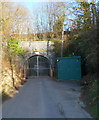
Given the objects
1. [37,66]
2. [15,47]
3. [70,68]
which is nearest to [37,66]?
[37,66]

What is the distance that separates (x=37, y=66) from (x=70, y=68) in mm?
8210

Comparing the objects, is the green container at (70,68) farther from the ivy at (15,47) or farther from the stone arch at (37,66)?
the stone arch at (37,66)

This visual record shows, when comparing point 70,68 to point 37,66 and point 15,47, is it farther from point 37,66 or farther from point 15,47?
point 37,66

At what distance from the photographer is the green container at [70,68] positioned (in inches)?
849

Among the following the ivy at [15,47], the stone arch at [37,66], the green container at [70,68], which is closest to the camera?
the green container at [70,68]

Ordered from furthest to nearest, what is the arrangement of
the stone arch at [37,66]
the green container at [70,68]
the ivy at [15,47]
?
the stone arch at [37,66]
the ivy at [15,47]
the green container at [70,68]

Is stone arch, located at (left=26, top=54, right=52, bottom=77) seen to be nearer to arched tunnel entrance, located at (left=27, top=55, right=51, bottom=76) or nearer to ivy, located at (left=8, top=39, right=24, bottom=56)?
arched tunnel entrance, located at (left=27, top=55, right=51, bottom=76)

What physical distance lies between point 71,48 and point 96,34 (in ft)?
47.6

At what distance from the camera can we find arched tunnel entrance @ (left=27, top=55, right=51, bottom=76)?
29266 mm

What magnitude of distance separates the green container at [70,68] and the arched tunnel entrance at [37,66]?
649cm

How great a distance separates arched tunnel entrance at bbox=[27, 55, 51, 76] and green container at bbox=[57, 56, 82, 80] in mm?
6491

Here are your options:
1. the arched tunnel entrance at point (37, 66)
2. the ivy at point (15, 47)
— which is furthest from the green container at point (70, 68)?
the arched tunnel entrance at point (37, 66)

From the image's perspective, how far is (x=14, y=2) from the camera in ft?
87.2

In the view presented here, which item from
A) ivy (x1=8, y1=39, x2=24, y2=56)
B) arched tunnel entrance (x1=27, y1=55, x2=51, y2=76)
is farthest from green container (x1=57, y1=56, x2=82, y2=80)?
arched tunnel entrance (x1=27, y1=55, x2=51, y2=76)
